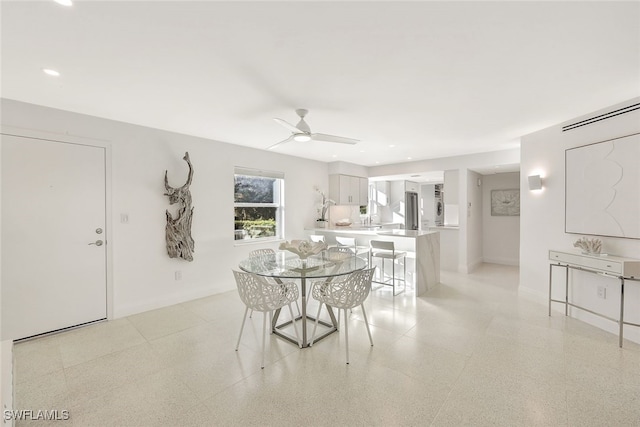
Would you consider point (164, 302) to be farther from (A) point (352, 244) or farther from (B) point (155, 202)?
(A) point (352, 244)

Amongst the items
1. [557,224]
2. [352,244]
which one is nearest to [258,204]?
[352,244]

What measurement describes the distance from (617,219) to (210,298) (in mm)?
5091

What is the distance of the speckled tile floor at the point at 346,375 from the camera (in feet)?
5.85

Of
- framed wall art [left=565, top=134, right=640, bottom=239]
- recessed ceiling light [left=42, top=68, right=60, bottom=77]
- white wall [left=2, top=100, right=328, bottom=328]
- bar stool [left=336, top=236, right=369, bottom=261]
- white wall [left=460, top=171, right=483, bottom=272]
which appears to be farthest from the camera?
white wall [left=460, top=171, right=483, bottom=272]

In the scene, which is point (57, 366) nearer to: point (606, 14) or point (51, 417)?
point (51, 417)

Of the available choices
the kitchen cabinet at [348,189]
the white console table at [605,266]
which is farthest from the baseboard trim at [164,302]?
the white console table at [605,266]

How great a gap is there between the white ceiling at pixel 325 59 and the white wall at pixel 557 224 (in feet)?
0.97

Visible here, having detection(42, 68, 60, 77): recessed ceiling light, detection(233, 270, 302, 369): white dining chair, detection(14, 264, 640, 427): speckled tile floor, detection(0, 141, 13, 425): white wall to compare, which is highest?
detection(42, 68, 60, 77): recessed ceiling light

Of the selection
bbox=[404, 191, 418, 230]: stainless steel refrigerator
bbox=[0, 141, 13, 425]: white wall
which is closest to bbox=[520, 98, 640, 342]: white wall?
bbox=[404, 191, 418, 230]: stainless steel refrigerator

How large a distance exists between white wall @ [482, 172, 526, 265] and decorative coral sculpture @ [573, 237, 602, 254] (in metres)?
3.48

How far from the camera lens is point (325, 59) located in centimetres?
198

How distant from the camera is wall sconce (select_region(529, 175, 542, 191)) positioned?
373cm

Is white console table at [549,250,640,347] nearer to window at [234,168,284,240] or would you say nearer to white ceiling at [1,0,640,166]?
white ceiling at [1,0,640,166]

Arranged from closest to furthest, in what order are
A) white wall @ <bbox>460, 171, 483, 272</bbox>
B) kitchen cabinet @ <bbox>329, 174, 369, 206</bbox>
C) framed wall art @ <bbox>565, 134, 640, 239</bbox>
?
1. framed wall art @ <bbox>565, 134, 640, 239</bbox>
2. white wall @ <bbox>460, 171, 483, 272</bbox>
3. kitchen cabinet @ <bbox>329, 174, 369, 206</bbox>
